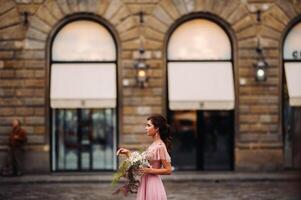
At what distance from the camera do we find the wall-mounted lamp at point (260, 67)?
78.3 ft

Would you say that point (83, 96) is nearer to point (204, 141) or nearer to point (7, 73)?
point (7, 73)

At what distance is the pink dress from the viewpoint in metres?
10.2

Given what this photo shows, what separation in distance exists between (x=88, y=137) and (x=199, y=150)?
12.6 ft

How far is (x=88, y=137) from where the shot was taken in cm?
2417

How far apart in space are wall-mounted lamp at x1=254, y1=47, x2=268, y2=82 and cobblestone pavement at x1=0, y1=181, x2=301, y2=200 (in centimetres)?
387

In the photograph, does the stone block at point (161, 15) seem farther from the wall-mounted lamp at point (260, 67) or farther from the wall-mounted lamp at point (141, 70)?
the wall-mounted lamp at point (260, 67)

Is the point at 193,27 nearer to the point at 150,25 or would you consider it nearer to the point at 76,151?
the point at 150,25

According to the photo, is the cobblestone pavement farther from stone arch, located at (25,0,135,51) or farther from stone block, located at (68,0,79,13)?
stone block, located at (68,0,79,13)

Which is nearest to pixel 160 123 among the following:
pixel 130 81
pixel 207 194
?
pixel 207 194

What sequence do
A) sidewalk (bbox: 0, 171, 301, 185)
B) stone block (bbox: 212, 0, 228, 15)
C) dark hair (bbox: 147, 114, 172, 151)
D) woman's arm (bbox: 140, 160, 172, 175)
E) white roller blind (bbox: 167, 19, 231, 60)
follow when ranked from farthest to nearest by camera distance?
white roller blind (bbox: 167, 19, 231, 60), stone block (bbox: 212, 0, 228, 15), sidewalk (bbox: 0, 171, 301, 185), dark hair (bbox: 147, 114, 172, 151), woman's arm (bbox: 140, 160, 172, 175)

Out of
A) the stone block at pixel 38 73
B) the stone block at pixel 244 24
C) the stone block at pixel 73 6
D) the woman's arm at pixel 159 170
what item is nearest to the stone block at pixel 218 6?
the stone block at pixel 244 24

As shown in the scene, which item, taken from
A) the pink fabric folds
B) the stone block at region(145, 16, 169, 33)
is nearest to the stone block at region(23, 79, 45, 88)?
the stone block at region(145, 16, 169, 33)

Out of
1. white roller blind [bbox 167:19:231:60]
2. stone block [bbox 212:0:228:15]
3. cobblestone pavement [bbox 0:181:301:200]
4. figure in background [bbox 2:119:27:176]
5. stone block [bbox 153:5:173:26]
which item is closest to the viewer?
cobblestone pavement [bbox 0:181:301:200]

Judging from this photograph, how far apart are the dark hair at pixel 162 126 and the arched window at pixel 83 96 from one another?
1352cm
